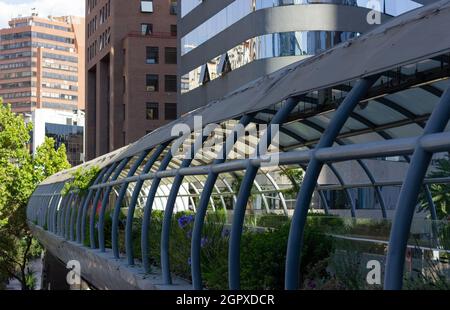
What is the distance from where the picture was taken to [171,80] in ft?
277

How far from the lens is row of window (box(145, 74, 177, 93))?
273 ft

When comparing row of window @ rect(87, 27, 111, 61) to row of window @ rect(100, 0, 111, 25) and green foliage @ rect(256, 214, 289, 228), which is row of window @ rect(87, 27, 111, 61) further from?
green foliage @ rect(256, 214, 289, 228)

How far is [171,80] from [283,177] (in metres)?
61.7

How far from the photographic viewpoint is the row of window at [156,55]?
8378cm

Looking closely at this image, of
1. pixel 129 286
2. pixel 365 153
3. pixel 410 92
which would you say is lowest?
pixel 129 286

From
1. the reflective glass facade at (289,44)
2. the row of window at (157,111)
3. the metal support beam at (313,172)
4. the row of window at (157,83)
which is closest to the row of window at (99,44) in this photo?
the row of window at (157,83)

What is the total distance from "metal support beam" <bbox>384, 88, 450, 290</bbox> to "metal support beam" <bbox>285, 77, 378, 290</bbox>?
1481mm

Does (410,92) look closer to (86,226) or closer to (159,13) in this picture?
(86,226)

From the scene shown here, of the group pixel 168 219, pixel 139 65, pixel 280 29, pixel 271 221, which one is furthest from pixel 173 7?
pixel 271 221

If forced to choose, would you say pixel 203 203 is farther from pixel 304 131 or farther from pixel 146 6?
pixel 146 6

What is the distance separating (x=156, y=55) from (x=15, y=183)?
1087 inches

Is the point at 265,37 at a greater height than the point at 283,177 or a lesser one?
greater
